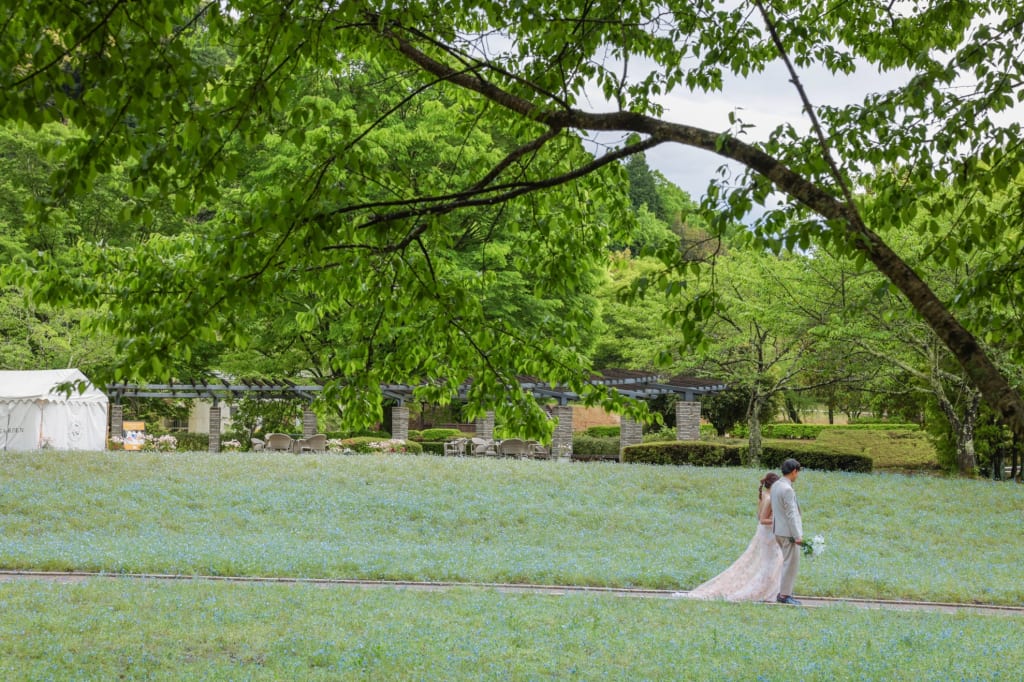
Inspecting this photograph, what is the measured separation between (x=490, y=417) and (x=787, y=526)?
83.3 ft

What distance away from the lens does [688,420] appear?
95.6ft

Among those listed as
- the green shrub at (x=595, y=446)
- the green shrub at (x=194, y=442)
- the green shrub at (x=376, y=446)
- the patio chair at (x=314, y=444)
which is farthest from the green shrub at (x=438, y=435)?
the patio chair at (x=314, y=444)

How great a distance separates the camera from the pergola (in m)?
29.0

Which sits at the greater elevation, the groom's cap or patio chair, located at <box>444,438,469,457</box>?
the groom's cap

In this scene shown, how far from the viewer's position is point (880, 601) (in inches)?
476

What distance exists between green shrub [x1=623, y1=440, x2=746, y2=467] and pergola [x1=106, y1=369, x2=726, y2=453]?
1842mm

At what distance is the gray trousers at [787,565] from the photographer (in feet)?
37.8

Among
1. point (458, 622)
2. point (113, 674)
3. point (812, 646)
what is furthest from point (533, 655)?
point (113, 674)

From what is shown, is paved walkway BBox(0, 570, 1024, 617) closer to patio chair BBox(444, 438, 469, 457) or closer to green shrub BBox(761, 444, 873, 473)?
green shrub BBox(761, 444, 873, 473)

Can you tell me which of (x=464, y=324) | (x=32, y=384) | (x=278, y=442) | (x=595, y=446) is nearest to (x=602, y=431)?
(x=595, y=446)

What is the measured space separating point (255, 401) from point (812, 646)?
31.8m

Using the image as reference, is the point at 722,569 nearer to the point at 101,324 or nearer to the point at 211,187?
the point at 101,324

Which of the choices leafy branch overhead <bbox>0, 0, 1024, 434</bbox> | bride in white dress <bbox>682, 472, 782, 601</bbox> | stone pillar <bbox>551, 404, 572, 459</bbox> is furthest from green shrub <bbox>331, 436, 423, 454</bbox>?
leafy branch overhead <bbox>0, 0, 1024, 434</bbox>

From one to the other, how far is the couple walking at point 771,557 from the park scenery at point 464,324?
19 cm
